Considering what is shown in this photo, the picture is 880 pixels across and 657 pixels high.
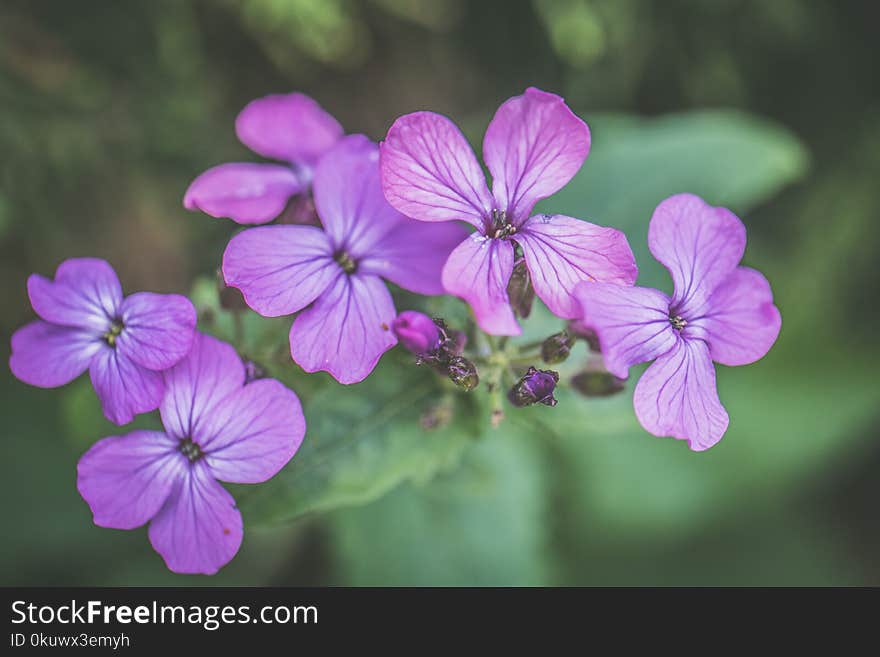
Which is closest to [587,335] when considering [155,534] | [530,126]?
[530,126]

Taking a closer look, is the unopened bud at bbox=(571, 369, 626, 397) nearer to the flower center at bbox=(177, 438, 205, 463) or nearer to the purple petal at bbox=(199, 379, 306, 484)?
the purple petal at bbox=(199, 379, 306, 484)

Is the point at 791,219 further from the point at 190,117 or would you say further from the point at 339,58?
the point at 190,117

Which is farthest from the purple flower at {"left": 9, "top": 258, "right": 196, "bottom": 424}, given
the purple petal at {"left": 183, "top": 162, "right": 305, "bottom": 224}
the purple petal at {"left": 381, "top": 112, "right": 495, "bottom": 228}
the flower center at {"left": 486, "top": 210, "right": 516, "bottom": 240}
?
the flower center at {"left": 486, "top": 210, "right": 516, "bottom": 240}

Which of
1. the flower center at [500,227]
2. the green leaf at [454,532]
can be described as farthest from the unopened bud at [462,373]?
the green leaf at [454,532]

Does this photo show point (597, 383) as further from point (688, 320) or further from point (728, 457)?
point (728, 457)

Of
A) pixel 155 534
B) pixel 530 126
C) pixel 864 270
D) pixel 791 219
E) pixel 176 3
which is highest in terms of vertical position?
pixel 176 3

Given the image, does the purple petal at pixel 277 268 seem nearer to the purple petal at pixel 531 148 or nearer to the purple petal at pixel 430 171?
the purple petal at pixel 430 171
